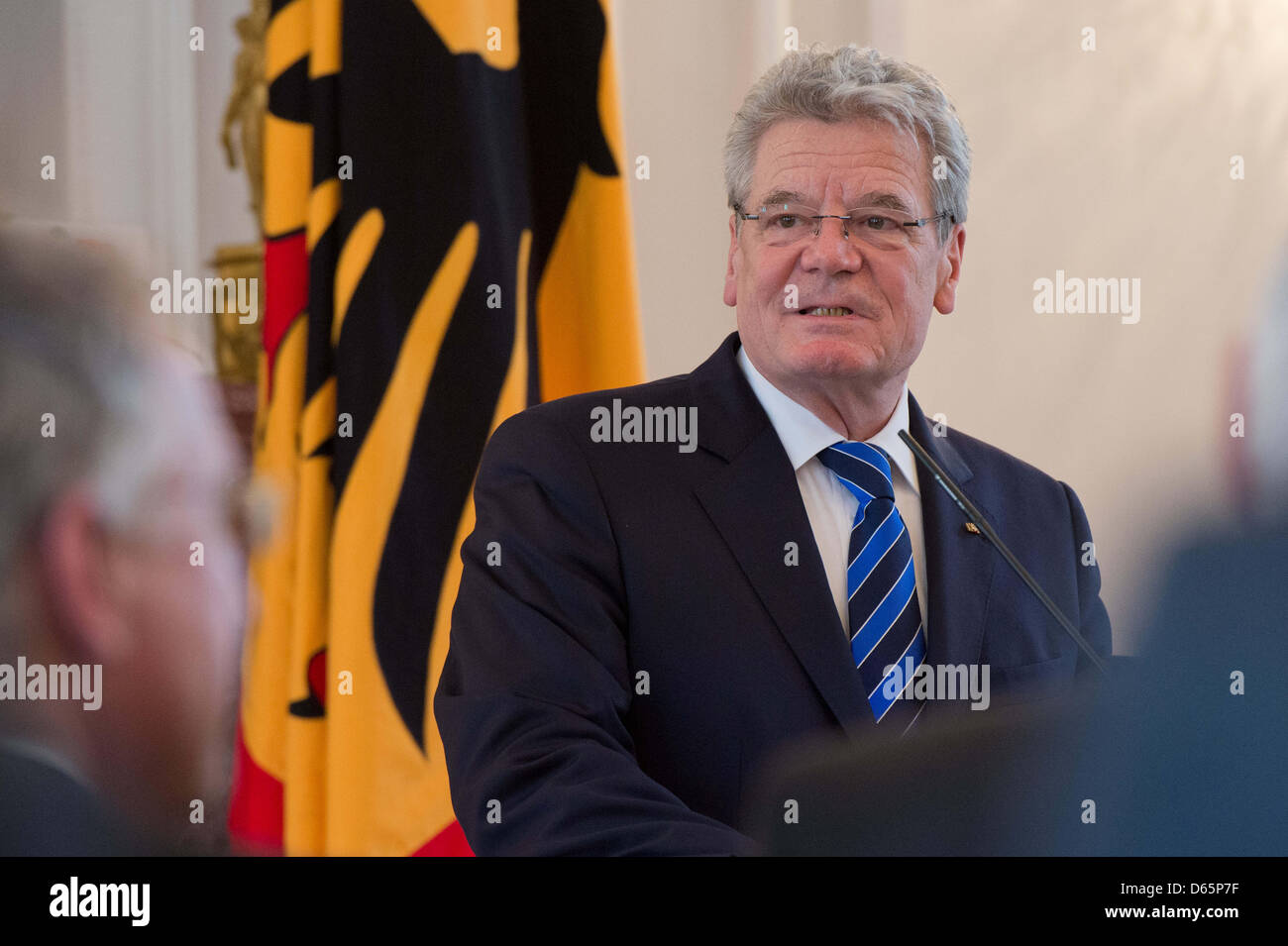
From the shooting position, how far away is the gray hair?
1188 mm

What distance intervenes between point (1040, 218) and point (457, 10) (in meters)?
0.92

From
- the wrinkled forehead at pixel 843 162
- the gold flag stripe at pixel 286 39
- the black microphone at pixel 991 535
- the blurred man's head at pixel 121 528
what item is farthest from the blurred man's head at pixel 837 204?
the blurred man's head at pixel 121 528

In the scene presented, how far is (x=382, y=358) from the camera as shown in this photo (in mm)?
1645

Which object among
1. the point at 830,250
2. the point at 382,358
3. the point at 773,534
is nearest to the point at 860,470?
the point at 773,534

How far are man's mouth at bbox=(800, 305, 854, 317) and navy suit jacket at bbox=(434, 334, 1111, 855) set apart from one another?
10 cm

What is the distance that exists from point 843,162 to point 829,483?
34 centimetres

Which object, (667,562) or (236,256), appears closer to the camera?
(667,562)

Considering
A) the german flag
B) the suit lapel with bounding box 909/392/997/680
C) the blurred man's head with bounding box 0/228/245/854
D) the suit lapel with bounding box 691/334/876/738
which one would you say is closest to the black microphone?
the suit lapel with bounding box 909/392/997/680

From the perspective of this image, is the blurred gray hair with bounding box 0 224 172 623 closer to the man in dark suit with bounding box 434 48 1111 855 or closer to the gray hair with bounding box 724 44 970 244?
the man in dark suit with bounding box 434 48 1111 855

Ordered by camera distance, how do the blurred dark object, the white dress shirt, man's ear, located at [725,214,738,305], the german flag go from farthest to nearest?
the german flag
man's ear, located at [725,214,738,305]
the white dress shirt
the blurred dark object
